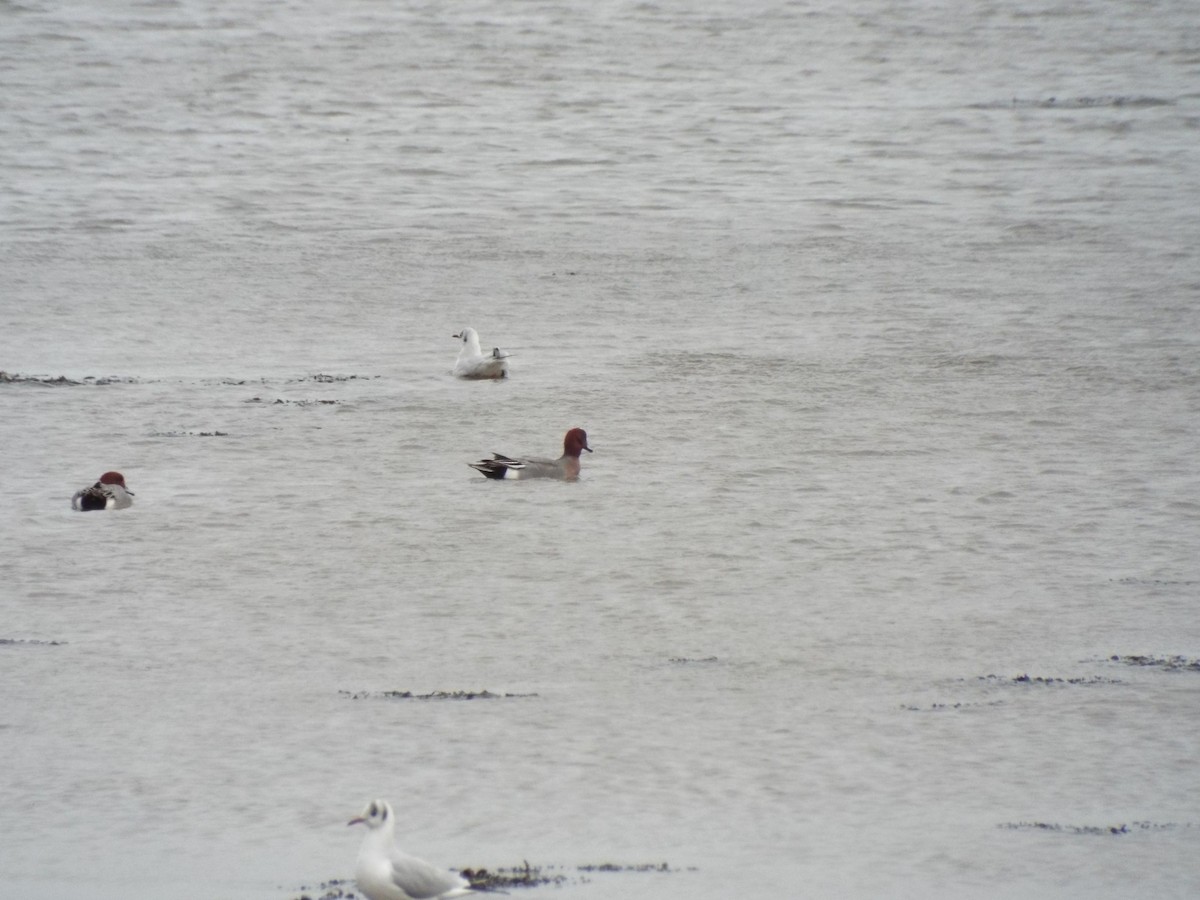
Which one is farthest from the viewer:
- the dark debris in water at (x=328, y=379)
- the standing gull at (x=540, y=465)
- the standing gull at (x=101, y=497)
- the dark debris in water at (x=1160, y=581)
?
the dark debris in water at (x=328, y=379)

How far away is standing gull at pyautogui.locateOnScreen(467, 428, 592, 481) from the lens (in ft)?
35.0

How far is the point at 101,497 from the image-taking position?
9.75 meters

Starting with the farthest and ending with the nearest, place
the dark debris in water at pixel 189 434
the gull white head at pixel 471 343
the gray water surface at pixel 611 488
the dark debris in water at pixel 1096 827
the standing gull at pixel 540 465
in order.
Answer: the gull white head at pixel 471 343 → the dark debris in water at pixel 189 434 → the standing gull at pixel 540 465 → the gray water surface at pixel 611 488 → the dark debris in water at pixel 1096 827

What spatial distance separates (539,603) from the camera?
854 centimetres

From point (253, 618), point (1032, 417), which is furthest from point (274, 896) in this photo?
point (1032, 417)

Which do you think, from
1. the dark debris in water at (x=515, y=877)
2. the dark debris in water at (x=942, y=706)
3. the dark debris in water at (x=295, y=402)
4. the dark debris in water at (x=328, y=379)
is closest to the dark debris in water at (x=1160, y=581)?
the dark debris in water at (x=942, y=706)

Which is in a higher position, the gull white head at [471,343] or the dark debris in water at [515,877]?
the gull white head at [471,343]

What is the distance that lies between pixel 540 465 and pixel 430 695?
3.45m

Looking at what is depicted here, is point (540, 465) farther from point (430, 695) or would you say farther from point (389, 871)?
point (389, 871)

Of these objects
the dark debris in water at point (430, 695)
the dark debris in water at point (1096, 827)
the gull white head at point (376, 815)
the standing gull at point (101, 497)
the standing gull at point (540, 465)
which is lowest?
the dark debris in water at point (1096, 827)

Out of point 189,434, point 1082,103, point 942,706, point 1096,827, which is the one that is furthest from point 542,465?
point 1082,103

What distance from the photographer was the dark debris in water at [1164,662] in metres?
7.61

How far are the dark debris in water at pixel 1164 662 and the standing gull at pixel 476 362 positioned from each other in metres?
5.97

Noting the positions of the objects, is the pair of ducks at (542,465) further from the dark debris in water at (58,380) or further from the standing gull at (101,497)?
the dark debris in water at (58,380)
